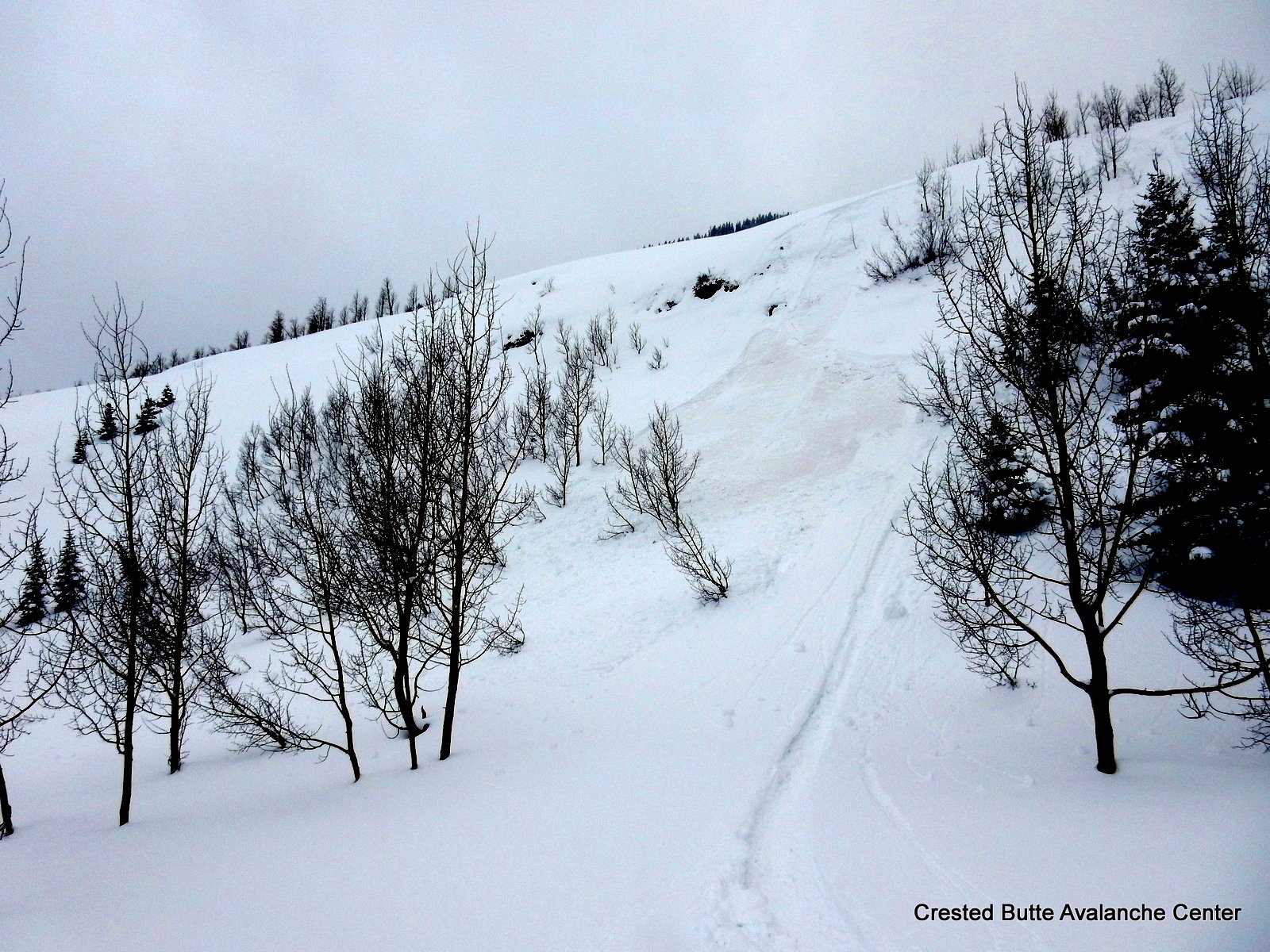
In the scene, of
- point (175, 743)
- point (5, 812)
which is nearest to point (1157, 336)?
point (5, 812)

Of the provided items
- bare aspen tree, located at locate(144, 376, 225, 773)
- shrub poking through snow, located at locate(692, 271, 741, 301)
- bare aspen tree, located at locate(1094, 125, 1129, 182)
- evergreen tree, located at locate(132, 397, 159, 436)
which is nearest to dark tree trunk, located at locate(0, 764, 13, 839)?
bare aspen tree, located at locate(144, 376, 225, 773)

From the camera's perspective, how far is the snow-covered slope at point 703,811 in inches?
167

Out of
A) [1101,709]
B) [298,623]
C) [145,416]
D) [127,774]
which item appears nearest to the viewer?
[1101,709]

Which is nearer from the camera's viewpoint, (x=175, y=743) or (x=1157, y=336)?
(x=1157, y=336)

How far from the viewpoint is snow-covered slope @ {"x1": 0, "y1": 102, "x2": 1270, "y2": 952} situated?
423 centimetres

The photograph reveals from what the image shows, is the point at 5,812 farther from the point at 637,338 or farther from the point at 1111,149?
the point at 1111,149

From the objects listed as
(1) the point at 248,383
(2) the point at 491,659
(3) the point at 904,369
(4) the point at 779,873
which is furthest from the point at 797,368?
(1) the point at 248,383

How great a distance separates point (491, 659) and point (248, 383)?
50.4 metres

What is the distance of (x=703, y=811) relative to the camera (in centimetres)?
595

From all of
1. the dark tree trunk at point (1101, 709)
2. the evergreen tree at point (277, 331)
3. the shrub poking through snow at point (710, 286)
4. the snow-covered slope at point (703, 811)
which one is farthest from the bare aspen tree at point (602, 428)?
the evergreen tree at point (277, 331)

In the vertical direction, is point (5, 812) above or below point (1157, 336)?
below

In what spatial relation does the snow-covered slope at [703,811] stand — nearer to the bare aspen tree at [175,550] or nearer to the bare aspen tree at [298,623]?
the bare aspen tree at [298,623]

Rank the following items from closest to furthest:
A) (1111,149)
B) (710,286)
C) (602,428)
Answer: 1. (602,428)
2. (1111,149)
3. (710,286)

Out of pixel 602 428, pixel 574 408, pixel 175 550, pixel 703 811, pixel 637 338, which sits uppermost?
pixel 637 338
